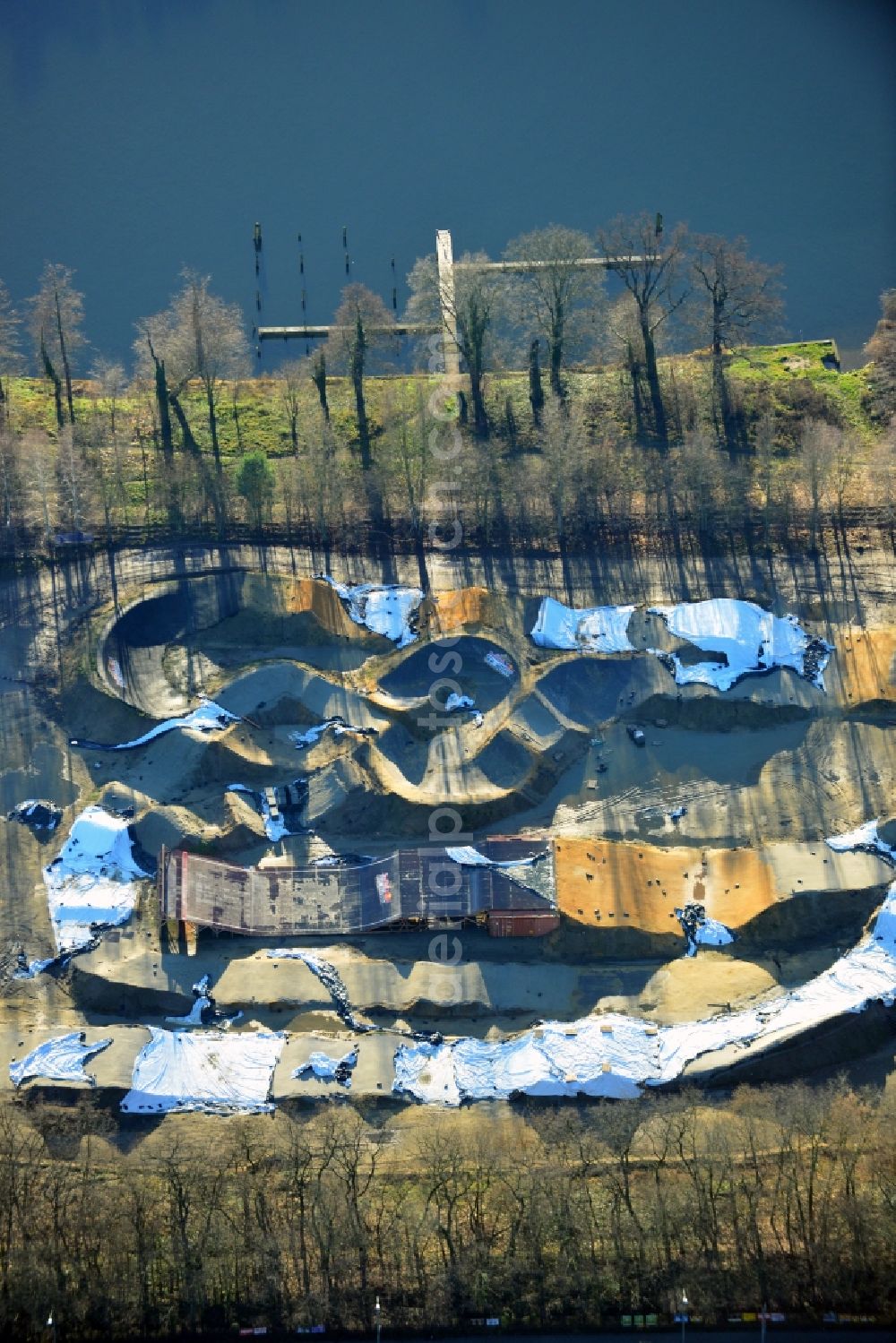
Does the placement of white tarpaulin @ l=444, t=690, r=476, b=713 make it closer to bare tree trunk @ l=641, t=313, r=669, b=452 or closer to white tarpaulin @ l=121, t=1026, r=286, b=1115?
white tarpaulin @ l=121, t=1026, r=286, b=1115

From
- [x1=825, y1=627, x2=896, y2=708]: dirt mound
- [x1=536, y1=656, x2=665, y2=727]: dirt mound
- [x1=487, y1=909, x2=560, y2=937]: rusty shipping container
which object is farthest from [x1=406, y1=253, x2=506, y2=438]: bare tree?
[x1=487, y1=909, x2=560, y2=937]: rusty shipping container

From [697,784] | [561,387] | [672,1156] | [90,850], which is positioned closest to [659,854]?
[697,784]

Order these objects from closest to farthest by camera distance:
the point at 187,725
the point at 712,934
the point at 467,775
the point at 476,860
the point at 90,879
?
the point at 712,934
the point at 476,860
the point at 90,879
the point at 467,775
the point at 187,725

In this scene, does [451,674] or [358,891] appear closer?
[358,891]

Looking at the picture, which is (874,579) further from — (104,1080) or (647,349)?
(104,1080)

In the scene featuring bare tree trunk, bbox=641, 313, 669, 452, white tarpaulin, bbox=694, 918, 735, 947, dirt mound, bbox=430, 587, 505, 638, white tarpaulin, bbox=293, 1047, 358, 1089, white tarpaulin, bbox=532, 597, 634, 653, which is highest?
bare tree trunk, bbox=641, 313, 669, 452

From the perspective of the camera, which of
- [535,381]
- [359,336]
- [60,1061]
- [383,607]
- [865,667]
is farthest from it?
[535,381]

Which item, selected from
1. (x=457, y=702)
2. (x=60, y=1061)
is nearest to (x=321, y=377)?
(x=457, y=702)

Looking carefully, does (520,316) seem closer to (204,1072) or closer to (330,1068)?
(330,1068)
